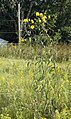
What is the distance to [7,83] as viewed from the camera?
3.84 metres

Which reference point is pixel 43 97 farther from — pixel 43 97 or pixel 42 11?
pixel 42 11

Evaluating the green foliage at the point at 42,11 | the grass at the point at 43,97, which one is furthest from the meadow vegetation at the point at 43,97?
the green foliage at the point at 42,11

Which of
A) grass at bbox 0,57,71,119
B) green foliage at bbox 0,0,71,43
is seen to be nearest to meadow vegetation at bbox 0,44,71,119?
grass at bbox 0,57,71,119

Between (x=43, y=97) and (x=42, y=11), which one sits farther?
(x=42, y=11)

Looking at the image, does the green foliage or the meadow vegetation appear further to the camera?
the green foliage

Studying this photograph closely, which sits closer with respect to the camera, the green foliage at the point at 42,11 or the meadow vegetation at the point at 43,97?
the meadow vegetation at the point at 43,97

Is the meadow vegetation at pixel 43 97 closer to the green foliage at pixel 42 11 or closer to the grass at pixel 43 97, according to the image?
the grass at pixel 43 97

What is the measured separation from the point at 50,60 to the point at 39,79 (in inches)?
10.5

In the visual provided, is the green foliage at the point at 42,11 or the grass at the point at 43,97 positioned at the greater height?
the grass at the point at 43,97

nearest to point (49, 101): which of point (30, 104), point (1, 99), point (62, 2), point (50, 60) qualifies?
point (30, 104)

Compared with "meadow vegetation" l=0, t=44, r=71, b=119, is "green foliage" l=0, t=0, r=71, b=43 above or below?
below

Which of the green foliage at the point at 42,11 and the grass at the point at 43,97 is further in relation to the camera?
the green foliage at the point at 42,11

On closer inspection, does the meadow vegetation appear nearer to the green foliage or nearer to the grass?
the grass

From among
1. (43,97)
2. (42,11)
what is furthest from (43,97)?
(42,11)
